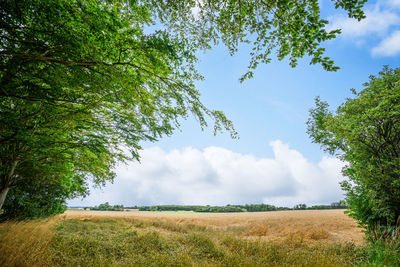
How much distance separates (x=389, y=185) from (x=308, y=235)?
16.4 feet

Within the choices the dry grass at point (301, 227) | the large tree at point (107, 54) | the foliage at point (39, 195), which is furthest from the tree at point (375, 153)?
the foliage at point (39, 195)

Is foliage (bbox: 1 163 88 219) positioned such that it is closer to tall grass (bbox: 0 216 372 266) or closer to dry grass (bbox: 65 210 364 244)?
tall grass (bbox: 0 216 372 266)

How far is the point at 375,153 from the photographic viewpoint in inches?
302

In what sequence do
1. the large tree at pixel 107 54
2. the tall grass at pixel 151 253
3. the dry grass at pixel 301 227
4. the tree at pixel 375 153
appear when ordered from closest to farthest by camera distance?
the large tree at pixel 107 54
the tall grass at pixel 151 253
the tree at pixel 375 153
the dry grass at pixel 301 227

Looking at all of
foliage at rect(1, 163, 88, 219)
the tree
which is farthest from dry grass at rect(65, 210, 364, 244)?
foliage at rect(1, 163, 88, 219)

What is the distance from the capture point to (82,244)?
6.12 meters

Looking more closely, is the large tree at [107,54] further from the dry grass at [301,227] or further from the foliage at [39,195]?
the dry grass at [301,227]

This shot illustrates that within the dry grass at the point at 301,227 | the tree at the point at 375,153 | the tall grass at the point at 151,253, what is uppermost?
the tree at the point at 375,153

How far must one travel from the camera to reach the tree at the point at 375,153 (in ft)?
22.2

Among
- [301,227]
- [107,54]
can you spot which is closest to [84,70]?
[107,54]

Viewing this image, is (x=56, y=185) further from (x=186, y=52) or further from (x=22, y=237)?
(x=186, y=52)

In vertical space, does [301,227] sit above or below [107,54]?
below

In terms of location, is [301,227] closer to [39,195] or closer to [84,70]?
[84,70]

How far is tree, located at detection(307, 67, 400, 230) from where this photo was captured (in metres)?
6.77
